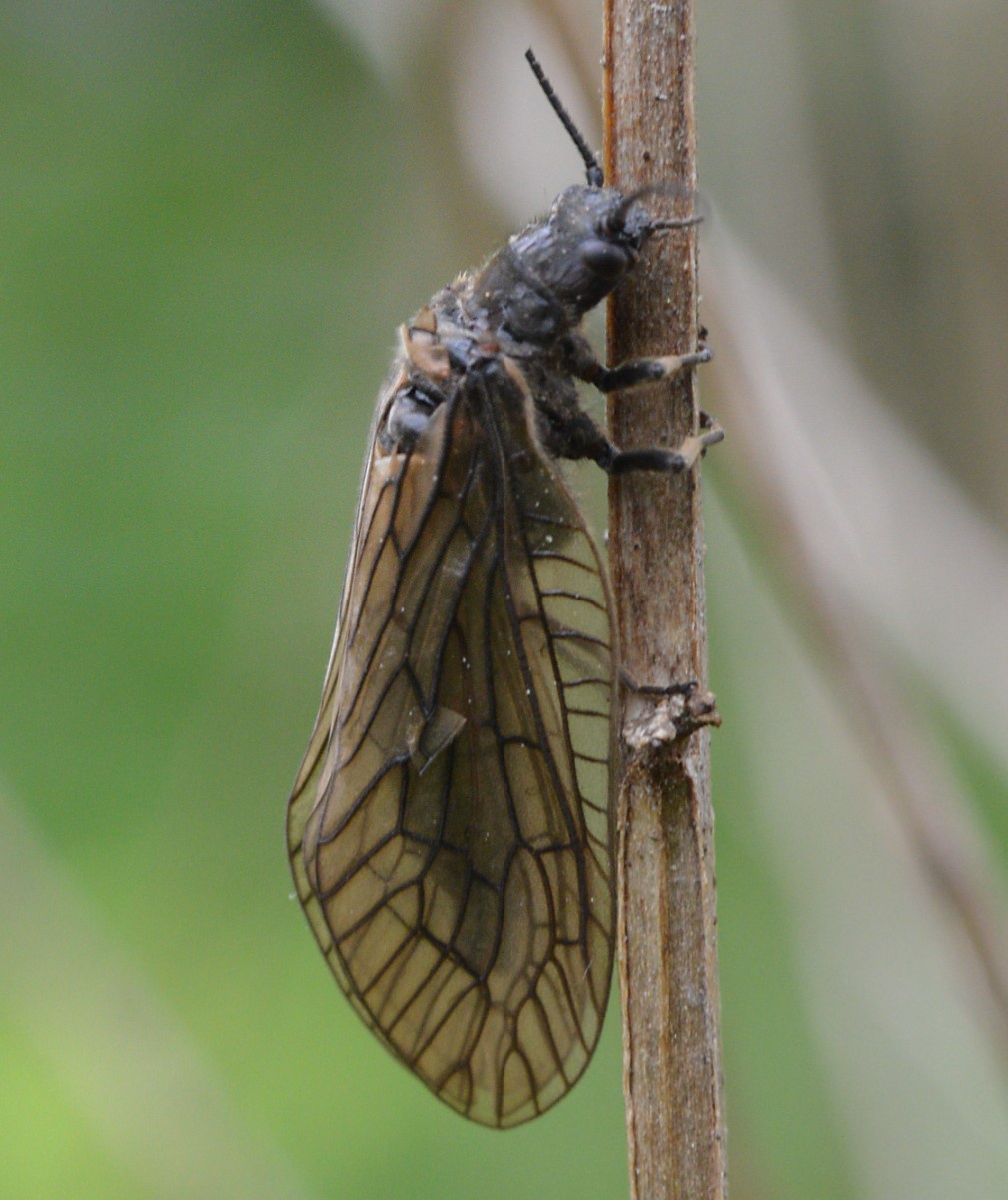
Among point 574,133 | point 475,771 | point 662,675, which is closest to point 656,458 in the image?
point 662,675

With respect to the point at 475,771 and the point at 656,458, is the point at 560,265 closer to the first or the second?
the point at 656,458

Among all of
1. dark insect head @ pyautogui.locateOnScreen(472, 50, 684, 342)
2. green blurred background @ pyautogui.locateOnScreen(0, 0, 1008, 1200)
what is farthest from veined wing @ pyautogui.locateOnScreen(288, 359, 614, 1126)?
green blurred background @ pyautogui.locateOnScreen(0, 0, 1008, 1200)

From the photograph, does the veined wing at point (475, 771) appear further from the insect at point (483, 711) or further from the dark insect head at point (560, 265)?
the dark insect head at point (560, 265)

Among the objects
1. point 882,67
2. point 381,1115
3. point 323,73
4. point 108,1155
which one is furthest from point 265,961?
point 323,73

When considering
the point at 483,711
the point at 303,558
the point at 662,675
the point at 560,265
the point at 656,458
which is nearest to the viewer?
the point at 662,675

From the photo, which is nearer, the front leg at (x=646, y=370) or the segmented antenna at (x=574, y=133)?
the front leg at (x=646, y=370)

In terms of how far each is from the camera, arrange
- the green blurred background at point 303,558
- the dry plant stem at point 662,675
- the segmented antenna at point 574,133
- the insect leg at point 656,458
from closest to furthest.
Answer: the dry plant stem at point 662,675 < the insect leg at point 656,458 < the segmented antenna at point 574,133 < the green blurred background at point 303,558

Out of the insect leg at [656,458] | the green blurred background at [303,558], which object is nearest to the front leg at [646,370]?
the insect leg at [656,458]
